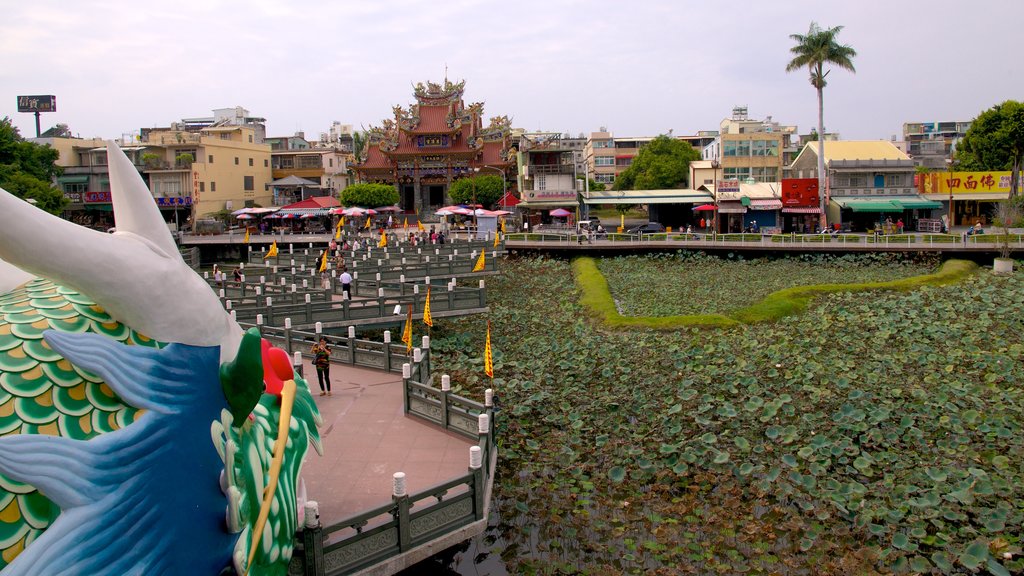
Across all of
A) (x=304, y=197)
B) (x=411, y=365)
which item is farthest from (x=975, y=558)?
(x=304, y=197)

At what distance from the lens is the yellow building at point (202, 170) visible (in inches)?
2318

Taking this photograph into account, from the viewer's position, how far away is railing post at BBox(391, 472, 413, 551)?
878 centimetres

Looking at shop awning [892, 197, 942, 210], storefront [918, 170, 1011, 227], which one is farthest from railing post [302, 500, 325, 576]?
storefront [918, 170, 1011, 227]

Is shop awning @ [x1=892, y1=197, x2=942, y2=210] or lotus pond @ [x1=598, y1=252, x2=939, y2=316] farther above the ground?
shop awning @ [x1=892, y1=197, x2=942, y2=210]

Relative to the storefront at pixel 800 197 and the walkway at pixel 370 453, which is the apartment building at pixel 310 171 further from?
the walkway at pixel 370 453

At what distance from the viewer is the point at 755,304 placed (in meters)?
27.2

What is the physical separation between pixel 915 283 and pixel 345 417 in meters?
24.0

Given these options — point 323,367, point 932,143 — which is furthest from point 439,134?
point 932,143

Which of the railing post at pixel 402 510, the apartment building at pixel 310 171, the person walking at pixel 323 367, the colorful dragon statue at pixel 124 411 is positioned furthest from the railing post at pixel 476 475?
the apartment building at pixel 310 171

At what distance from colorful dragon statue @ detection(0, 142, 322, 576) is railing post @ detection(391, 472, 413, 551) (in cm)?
158

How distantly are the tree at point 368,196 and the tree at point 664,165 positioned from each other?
2068cm

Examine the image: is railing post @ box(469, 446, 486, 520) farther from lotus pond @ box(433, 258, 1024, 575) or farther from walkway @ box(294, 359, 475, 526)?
lotus pond @ box(433, 258, 1024, 575)

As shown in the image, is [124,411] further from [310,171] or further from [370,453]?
[310,171]

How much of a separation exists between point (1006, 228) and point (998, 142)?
19.6 metres
